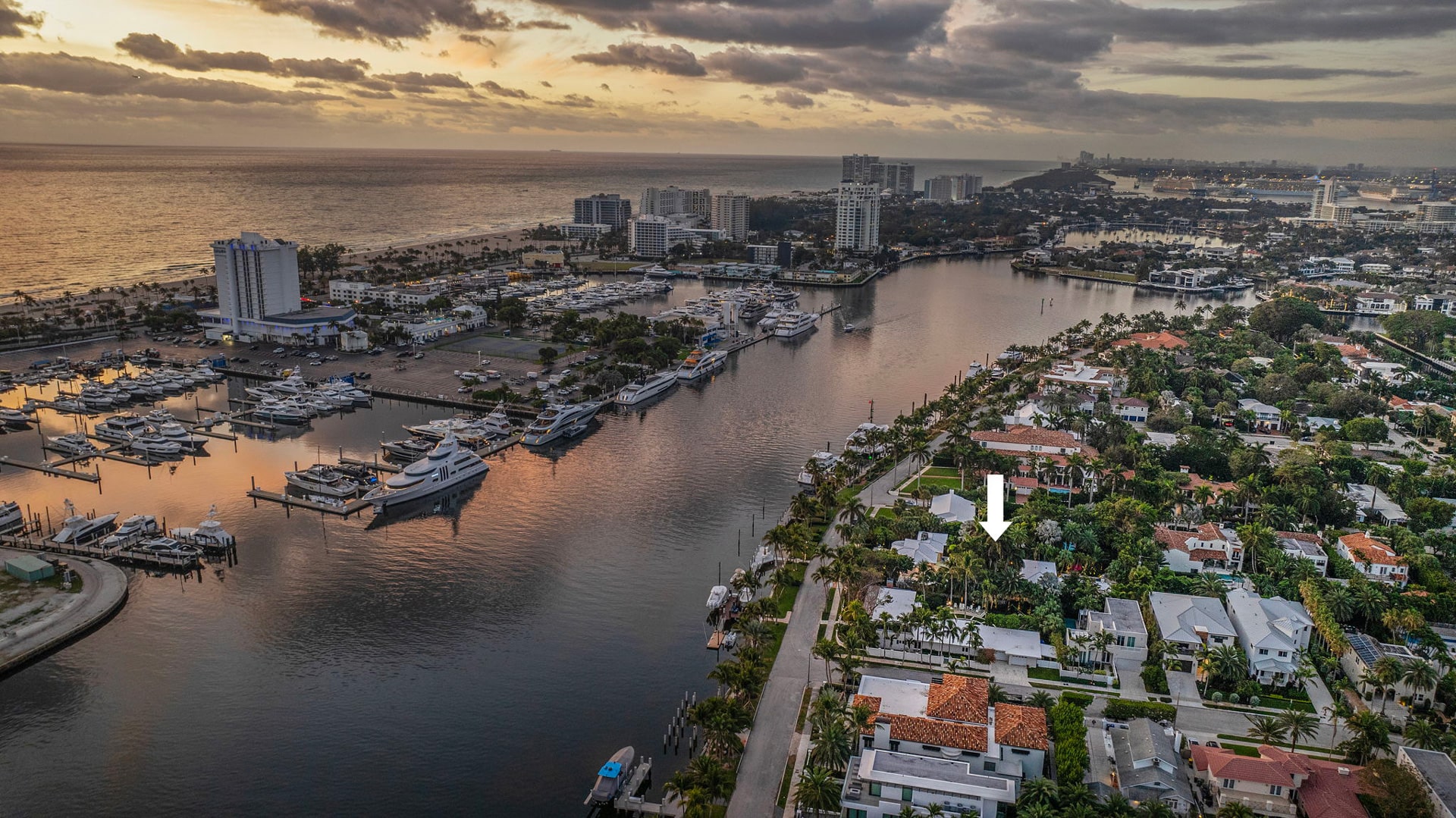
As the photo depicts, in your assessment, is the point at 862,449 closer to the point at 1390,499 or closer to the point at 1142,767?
the point at 1390,499

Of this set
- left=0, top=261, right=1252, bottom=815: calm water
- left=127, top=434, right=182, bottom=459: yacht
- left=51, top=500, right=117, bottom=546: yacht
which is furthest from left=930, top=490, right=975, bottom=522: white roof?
left=127, top=434, right=182, bottom=459: yacht

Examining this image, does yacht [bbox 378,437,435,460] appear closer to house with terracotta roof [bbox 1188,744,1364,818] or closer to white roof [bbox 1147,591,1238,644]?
white roof [bbox 1147,591,1238,644]

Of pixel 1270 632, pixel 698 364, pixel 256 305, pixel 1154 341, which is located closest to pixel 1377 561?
pixel 1270 632

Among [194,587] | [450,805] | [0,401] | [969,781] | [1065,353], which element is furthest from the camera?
[1065,353]

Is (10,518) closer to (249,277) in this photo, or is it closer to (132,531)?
(132,531)

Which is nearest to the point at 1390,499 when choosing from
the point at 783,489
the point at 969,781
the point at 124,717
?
the point at 783,489
